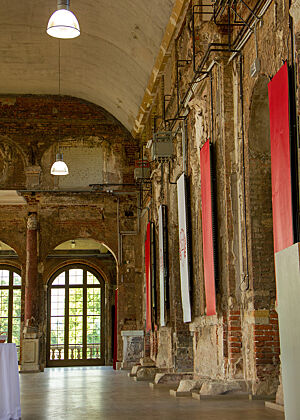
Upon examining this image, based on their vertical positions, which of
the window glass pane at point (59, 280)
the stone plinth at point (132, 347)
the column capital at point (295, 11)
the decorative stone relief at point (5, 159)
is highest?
the decorative stone relief at point (5, 159)

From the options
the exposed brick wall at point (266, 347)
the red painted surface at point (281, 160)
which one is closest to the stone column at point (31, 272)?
the exposed brick wall at point (266, 347)

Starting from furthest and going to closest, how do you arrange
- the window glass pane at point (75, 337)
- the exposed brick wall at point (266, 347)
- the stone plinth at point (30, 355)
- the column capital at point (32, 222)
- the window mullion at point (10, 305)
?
the window glass pane at point (75, 337), the window mullion at point (10, 305), the column capital at point (32, 222), the stone plinth at point (30, 355), the exposed brick wall at point (266, 347)

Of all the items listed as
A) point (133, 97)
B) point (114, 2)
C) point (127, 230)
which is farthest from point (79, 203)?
point (114, 2)

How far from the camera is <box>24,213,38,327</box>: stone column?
18797 mm

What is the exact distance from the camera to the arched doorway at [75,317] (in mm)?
25500

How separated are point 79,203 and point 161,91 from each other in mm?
6249

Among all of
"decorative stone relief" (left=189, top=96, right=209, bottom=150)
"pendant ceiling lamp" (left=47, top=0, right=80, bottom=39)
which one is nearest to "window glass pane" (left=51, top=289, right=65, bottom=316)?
"decorative stone relief" (left=189, top=96, right=209, bottom=150)

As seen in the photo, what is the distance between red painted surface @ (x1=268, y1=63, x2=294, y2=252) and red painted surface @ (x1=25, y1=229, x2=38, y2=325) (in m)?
13.4

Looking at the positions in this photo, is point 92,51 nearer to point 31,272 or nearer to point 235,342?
point 31,272

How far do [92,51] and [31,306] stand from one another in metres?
7.86

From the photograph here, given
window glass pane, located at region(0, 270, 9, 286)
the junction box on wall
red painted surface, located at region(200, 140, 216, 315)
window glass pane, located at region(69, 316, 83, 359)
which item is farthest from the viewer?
window glass pane, located at region(0, 270, 9, 286)

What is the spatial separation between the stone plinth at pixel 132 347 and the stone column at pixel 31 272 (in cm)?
286

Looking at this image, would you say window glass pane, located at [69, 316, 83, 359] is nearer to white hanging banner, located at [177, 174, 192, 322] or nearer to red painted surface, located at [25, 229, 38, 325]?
red painted surface, located at [25, 229, 38, 325]

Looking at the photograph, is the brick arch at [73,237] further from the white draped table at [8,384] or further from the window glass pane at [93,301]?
the white draped table at [8,384]
